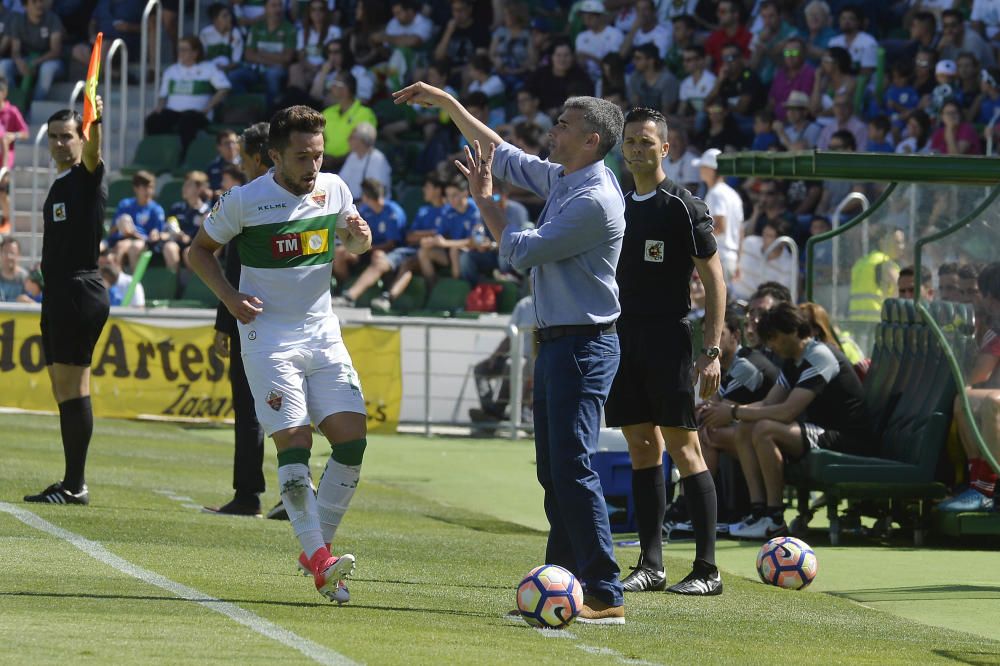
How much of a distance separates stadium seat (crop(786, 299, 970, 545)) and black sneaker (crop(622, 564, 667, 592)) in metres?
2.92

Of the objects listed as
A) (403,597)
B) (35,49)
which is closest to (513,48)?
(35,49)

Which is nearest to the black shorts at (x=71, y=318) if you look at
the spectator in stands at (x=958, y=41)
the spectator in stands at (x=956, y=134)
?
the spectator in stands at (x=956, y=134)

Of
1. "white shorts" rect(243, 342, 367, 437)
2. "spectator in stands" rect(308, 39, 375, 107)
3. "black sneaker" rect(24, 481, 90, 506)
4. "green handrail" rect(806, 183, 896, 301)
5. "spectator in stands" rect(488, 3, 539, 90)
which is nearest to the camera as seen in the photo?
"white shorts" rect(243, 342, 367, 437)

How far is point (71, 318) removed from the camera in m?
10.1

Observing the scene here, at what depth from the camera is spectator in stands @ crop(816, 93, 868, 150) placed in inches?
783

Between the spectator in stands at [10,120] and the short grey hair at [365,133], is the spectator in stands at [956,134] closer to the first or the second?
the short grey hair at [365,133]

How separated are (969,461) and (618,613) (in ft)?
15.5

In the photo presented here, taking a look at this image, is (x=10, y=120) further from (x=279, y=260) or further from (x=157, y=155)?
(x=279, y=260)

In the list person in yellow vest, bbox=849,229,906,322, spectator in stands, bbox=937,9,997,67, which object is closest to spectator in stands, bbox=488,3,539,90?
spectator in stands, bbox=937,9,997,67

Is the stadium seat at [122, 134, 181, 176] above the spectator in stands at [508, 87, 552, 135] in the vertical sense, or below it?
below

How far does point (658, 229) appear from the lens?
8227 mm

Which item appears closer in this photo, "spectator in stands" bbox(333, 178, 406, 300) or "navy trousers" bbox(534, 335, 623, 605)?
"navy trousers" bbox(534, 335, 623, 605)

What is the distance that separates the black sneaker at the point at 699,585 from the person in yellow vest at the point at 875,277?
4.72 metres

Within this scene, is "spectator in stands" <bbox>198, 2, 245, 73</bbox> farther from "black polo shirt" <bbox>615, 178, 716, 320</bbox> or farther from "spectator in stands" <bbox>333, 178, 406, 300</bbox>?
"black polo shirt" <bbox>615, 178, 716, 320</bbox>
